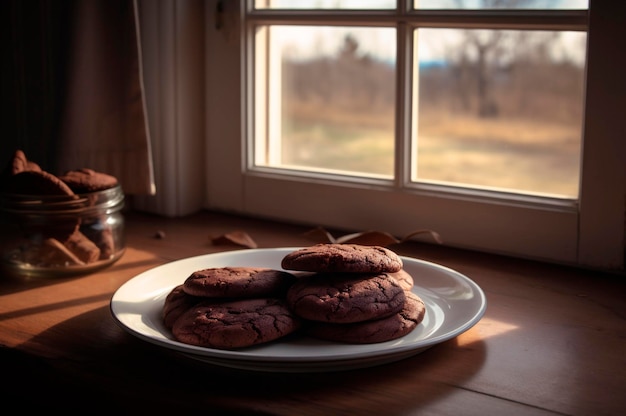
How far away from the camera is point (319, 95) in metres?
1.66

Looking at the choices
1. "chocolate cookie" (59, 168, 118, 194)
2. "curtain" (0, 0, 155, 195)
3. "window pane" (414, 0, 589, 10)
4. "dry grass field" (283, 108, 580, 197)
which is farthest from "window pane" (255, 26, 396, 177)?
"chocolate cookie" (59, 168, 118, 194)

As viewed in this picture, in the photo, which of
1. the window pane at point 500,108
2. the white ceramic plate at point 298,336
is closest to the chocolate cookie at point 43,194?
the white ceramic plate at point 298,336

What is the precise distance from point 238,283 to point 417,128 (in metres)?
0.56

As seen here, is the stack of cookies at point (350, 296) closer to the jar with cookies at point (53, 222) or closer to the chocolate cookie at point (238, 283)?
the chocolate cookie at point (238, 283)

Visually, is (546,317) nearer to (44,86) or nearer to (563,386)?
(563,386)

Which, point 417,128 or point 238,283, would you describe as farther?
point 417,128

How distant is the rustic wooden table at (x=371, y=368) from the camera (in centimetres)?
79

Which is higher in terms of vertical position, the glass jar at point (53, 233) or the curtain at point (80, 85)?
the curtain at point (80, 85)

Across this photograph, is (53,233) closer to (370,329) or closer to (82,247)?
(82,247)

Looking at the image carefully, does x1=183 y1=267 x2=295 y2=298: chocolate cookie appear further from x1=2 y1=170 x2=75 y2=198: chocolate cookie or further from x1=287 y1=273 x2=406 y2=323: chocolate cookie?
x1=2 y1=170 x2=75 y2=198: chocolate cookie

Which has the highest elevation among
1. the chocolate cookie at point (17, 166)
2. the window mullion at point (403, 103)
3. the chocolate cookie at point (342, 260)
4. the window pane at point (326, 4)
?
the window pane at point (326, 4)

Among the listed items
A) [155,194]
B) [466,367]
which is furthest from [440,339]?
[155,194]

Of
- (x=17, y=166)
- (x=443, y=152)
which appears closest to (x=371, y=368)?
(x=17, y=166)

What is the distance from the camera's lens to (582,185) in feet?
3.83
